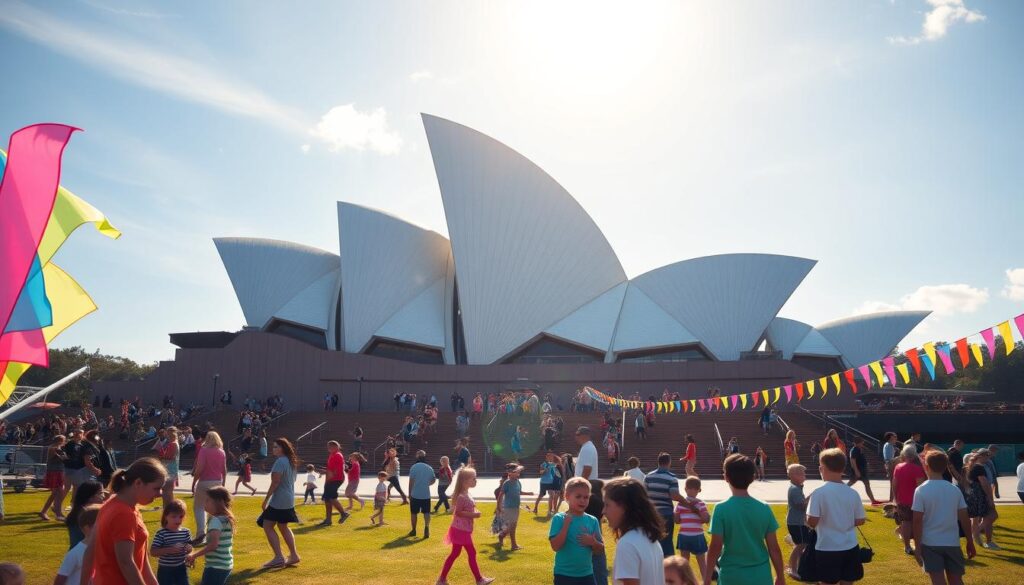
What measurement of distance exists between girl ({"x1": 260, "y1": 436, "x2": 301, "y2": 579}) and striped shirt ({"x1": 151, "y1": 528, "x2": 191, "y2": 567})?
251 cm

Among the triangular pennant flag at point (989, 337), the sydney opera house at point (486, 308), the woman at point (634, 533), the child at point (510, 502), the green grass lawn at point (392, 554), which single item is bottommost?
the green grass lawn at point (392, 554)

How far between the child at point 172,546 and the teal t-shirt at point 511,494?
13.7ft

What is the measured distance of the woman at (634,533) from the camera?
9.62ft

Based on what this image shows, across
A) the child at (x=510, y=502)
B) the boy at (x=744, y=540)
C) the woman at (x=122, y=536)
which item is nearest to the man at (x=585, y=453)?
the child at (x=510, y=502)

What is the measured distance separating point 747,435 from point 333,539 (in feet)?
53.1

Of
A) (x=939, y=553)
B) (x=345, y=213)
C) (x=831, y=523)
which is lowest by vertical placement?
(x=939, y=553)

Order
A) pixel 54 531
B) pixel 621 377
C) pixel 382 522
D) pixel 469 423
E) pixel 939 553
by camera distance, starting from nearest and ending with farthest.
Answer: pixel 939 553, pixel 54 531, pixel 382 522, pixel 469 423, pixel 621 377

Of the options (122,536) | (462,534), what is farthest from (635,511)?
(462,534)

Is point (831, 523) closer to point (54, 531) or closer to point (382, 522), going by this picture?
point (382, 522)

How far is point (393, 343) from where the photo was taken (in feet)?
120

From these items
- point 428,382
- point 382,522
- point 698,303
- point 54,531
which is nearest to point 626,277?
point 698,303

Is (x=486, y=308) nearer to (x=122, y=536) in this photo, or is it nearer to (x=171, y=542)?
(x=171, y=542)

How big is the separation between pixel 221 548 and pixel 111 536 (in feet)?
3.83

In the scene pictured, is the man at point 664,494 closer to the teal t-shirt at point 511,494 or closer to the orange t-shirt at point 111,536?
the teal t-shirt at point 511,494
